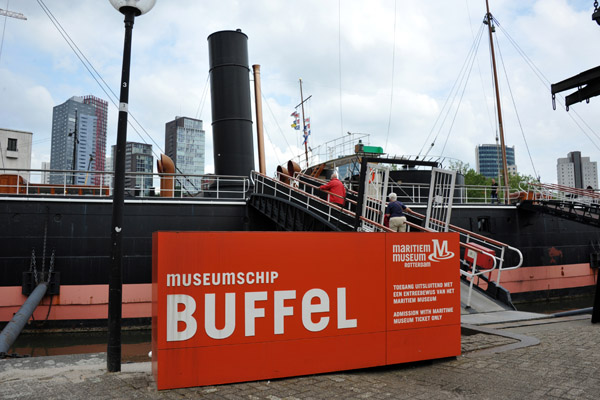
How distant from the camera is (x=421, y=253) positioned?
5785 mm

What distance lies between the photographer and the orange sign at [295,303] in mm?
4578

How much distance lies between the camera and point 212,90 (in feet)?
59.7

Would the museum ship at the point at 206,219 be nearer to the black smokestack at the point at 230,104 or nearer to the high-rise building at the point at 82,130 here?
the black smokestack at the point at 230,104

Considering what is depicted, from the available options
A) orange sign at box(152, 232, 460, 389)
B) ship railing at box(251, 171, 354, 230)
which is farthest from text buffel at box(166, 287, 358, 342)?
ship railing at box(251, 171, 354, 230)

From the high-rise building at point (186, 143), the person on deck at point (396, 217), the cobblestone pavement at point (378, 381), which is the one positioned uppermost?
the high-rise building at point (186, 143)

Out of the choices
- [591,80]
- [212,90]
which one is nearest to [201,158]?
[212,90]

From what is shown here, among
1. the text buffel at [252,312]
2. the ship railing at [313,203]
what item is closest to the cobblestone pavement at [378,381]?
the text buffel at [252,312]

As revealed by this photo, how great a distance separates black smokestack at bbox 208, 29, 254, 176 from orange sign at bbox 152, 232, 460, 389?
1255cm

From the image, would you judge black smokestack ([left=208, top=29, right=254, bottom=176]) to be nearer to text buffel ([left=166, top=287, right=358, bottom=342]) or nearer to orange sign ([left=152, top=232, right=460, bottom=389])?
orange sign ([left=152, top=232, right=460, bottom=389])

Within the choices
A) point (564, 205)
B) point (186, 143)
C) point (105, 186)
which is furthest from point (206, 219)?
point (186, 143)

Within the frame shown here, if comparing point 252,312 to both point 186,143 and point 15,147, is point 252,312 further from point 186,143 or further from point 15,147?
point 186,143

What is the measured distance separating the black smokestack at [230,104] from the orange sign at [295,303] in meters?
12.5

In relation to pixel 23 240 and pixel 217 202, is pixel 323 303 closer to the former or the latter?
pixel 217 202

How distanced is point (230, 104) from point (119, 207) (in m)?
12.8
